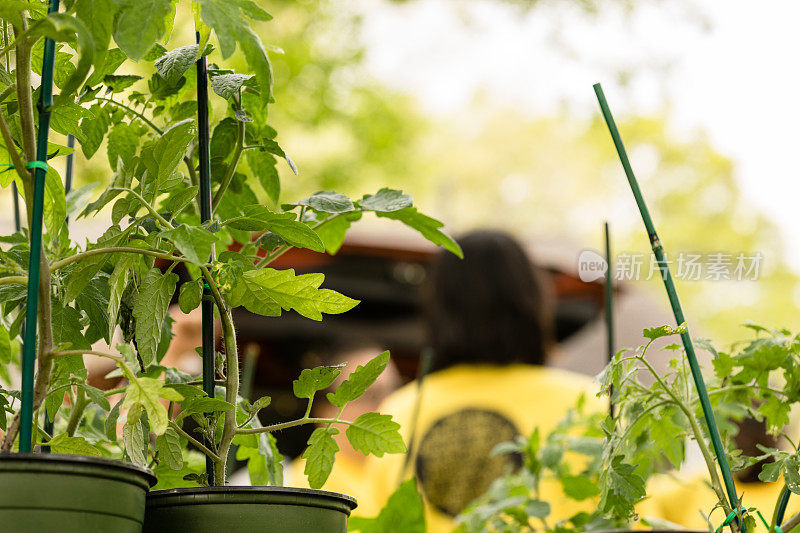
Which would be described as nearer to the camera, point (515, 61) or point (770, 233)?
point (515, 61)

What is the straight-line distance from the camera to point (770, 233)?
655 inches

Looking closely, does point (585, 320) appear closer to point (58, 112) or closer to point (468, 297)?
point (468, 297)

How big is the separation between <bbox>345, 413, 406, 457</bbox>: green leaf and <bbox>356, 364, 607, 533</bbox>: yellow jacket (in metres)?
2.01

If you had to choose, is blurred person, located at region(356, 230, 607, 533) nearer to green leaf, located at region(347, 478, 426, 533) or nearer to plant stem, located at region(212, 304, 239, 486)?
green leaf, located at region(347, 478, 426, 533)

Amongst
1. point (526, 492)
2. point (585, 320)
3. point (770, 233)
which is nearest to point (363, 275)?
point (585, 320)

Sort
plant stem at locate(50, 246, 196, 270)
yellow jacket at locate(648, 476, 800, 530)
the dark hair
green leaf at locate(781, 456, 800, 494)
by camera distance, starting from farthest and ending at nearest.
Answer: the dark hair
yellow jacket at locate(648, 476, 800, 530)
green leaf at locate(781, 456, 800, 494)
plant stem at locate(50, 246, 196, 270)

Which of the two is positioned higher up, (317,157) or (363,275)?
(317,157)

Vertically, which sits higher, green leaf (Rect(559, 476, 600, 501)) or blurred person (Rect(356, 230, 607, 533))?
blurred person (Rect(356, 230, 607, 533))

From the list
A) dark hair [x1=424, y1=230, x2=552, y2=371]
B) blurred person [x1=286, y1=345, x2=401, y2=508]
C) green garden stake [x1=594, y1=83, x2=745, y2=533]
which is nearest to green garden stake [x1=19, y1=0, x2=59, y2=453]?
green garden stake [x1=594, y1=83, x2=745, y2=533]

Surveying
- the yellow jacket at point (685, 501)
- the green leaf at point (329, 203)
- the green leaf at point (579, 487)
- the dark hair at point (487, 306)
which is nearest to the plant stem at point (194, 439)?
the green leaf at point (329, 203)

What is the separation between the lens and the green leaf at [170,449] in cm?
65

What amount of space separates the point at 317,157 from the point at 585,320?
3924 mm

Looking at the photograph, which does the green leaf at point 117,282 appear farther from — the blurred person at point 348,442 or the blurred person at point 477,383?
the blurred person at point 477,383

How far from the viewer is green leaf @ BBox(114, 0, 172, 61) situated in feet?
1.72
